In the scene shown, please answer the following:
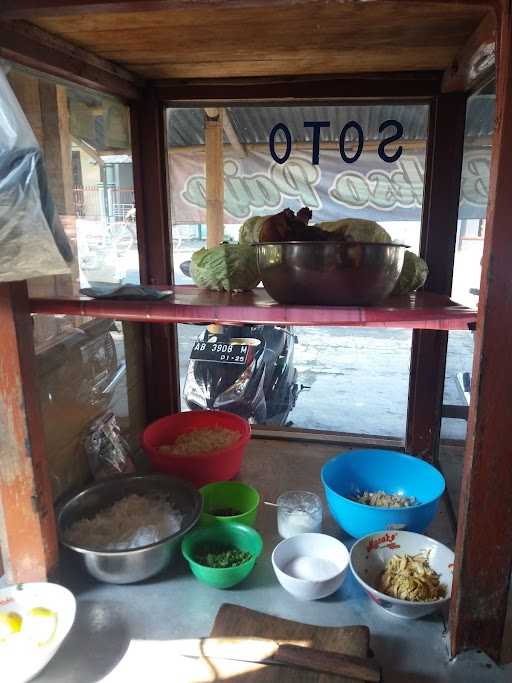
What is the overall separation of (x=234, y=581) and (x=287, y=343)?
2.47 m

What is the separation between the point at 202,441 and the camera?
90.0 inches

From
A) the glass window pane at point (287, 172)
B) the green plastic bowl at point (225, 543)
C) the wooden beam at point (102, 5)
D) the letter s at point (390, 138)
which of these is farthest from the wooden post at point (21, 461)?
the letter s at point (390, 138)

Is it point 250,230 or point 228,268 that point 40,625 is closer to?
point 228,268

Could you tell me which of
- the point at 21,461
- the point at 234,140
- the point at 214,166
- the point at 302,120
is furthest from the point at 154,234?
the point at 21,461

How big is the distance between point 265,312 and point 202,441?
113cm

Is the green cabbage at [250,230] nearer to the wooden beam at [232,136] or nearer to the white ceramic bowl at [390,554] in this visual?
the wooden beam at [232,136]

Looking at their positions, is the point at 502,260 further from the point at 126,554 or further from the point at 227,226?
the point at 227,226

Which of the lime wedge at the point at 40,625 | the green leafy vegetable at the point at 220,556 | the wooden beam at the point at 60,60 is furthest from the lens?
the green leafy vegetable at the point at 220,556

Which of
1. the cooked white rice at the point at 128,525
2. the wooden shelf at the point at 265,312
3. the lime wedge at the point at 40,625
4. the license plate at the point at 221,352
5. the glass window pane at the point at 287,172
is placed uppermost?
the glass window pane at the point at 287,172

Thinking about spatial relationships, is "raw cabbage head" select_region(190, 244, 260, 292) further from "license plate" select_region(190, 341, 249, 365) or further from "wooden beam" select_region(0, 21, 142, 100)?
"license plate" select_region(190, 341, 249, 365)

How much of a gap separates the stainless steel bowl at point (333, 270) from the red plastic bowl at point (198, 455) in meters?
0.97

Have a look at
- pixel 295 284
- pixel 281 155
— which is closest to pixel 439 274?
pixel 281 155

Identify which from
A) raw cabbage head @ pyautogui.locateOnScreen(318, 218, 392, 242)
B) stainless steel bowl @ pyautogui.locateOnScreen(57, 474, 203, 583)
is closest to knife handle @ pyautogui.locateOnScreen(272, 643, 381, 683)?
stainless steel bowl @ pyautogui.locateOnScreen(57, 474, 203, 583)

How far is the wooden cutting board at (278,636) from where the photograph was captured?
1318 mm
